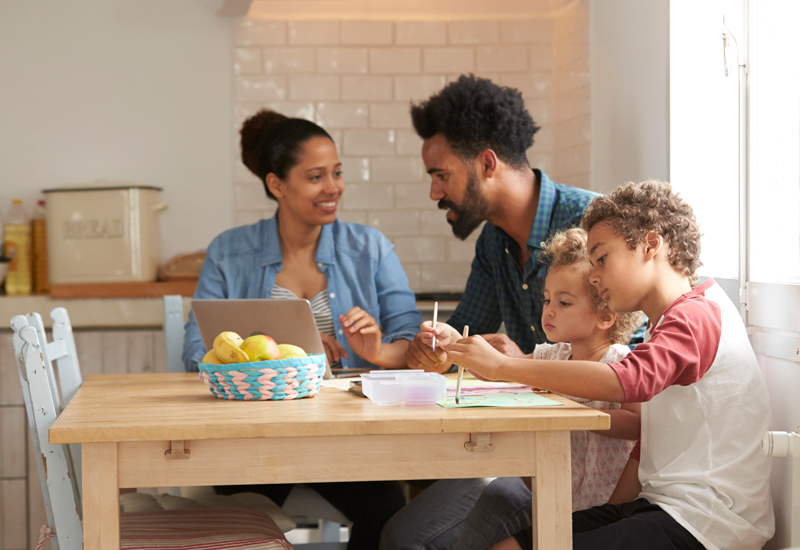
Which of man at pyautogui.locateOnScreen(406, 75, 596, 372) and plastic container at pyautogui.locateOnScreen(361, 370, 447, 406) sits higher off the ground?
man at pyautogui.locateOnScreen(406, 75, 596, 372)

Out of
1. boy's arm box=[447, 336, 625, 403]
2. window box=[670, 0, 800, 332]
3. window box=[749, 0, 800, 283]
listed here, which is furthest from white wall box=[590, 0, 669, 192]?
boy's arm box=[447, 336, 625, 403]

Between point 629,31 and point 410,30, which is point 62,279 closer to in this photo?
point 410,30

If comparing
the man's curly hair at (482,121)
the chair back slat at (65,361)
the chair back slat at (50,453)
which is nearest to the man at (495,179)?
the man's curly hair at (482,121)

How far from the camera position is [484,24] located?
377cm

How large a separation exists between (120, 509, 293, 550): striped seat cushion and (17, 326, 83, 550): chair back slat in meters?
0.11

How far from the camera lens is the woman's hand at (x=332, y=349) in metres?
2.46

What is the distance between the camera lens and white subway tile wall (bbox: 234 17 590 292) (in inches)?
147

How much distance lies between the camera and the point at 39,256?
348cm

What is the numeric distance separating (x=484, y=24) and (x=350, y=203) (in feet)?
3.55

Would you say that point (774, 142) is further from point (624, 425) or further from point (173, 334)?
point (173, 334)

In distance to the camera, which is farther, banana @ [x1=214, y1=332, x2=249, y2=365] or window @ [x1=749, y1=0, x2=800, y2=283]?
window @ [x1=749, y1=0, x2=800, y2=283]

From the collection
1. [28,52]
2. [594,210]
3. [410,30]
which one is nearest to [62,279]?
[28,52]

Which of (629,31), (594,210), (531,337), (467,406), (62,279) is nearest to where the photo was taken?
(467,406)

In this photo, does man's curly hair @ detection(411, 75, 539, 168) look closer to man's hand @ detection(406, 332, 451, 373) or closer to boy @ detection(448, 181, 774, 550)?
man's hand @ detection(406, 332, 451, 373)
